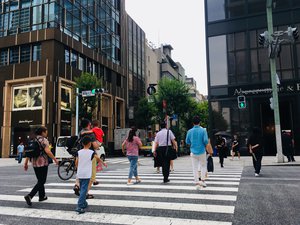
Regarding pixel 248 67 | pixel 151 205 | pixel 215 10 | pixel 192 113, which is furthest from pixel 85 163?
pixel 192 113

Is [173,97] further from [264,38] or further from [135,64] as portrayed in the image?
[135,64]

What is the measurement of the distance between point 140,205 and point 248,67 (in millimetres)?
20661

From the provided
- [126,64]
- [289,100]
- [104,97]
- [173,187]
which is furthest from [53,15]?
[173,187]

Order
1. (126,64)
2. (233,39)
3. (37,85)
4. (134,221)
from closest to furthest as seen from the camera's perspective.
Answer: (134,221) → (233,39) → (37,85) → (126,64)

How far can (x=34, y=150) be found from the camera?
19.5ft

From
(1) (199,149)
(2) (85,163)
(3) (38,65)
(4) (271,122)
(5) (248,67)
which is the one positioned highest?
(3) (38,65)

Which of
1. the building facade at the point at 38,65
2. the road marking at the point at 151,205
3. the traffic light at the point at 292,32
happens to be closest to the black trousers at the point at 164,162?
the road marking at the point at 151,205

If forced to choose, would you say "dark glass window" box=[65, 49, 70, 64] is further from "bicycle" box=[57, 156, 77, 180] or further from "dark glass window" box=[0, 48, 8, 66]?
"bicycle" box=[57, 156, 77, 180]

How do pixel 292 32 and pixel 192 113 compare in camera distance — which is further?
pixel 192 113

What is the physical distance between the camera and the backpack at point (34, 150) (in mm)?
5934

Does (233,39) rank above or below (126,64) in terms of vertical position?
below

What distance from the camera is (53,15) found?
30.2 meters

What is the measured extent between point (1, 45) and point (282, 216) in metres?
34.5

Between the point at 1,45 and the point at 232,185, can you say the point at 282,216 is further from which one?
the point at 1,45
